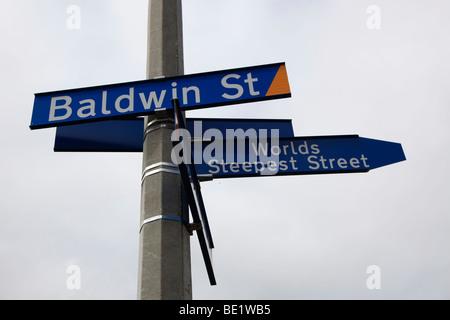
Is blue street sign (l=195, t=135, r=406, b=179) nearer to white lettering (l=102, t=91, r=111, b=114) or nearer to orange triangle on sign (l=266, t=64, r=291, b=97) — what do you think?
orange triangle on sign (l=266, t=64, r=291, b=97)

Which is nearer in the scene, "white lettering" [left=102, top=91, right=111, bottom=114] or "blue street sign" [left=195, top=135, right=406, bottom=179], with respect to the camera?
"white lettering" [left=102, top=91, right=111, bottom=114]

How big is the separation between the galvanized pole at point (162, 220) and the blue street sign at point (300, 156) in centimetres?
75

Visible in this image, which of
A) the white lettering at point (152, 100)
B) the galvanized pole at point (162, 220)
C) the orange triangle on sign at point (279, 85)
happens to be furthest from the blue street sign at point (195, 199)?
the orange triangle on sign at point (279, 85)

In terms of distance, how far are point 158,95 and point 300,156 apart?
5.52 feet

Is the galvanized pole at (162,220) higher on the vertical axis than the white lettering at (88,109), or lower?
lower

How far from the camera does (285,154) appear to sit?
5.66 m

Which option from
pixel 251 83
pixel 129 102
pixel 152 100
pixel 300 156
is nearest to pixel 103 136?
pixel 129 102

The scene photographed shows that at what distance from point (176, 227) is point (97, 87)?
153cm

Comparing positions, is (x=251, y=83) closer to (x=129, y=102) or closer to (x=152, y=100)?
(x=152, y=100)

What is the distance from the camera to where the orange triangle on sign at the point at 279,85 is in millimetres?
4770

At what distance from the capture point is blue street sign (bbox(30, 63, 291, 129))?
4746mm

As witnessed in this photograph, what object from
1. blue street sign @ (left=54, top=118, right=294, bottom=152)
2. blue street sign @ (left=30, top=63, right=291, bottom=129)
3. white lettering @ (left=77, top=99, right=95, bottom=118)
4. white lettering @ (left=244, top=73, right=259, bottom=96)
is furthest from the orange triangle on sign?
white lettering @ (left=77, top=99, right=95, bottom=118)

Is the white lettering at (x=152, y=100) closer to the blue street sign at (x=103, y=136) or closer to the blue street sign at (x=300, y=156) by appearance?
the blue street sign at (x=103, y=136)

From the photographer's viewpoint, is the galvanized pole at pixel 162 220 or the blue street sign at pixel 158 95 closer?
the galvanized pole at pixel 162 220
